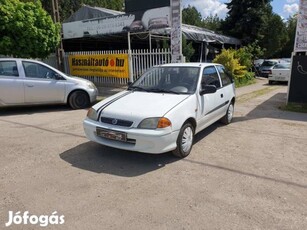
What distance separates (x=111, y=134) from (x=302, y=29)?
284 inches

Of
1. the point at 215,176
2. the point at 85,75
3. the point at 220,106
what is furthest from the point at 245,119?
the point at 85,75

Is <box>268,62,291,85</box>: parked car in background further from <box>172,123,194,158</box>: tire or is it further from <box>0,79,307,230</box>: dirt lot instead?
<box>172,123,194,158</box>: tire

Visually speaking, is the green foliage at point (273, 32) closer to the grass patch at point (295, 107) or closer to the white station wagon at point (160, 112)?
the grass patch at point (295, 107)

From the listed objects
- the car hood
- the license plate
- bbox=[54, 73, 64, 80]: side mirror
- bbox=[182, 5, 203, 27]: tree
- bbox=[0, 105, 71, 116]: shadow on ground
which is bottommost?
bbox=[0, 105, 71, 116]: shadow on ground

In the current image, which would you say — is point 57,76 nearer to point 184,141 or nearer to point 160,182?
point 184,141

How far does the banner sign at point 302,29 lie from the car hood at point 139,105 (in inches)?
224

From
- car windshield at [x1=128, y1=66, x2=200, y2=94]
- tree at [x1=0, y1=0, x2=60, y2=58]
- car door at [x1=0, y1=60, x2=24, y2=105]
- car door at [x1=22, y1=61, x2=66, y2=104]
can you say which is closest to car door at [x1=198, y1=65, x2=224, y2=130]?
car windshield at [x1=128, y1=66, x2=200, y2=94]

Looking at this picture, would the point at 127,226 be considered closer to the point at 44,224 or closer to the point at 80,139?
the point at 44,224

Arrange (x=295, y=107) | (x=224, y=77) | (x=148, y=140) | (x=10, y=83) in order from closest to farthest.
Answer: (x=148, y=140)
(x=224, y=77)
(x=10, y=83)
(x=295, y=107)

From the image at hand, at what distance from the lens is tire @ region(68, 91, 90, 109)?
336 inches

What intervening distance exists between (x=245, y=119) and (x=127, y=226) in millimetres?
5386

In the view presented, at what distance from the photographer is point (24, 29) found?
10305 millimetres

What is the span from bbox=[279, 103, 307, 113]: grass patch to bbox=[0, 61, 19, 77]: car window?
818 cm

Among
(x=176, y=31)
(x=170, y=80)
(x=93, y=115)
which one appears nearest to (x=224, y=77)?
(x=170, y=80)
